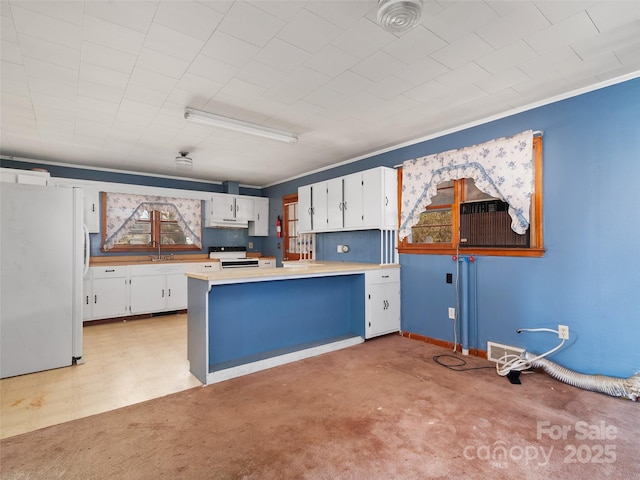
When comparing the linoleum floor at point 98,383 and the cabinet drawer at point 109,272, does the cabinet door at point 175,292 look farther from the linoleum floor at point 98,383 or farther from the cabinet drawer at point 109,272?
the linoleum floor at point 98,383

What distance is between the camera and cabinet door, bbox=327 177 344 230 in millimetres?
4641

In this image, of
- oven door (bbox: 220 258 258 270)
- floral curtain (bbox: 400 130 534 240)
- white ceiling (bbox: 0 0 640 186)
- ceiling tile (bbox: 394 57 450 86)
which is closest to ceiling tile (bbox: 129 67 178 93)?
white ceiling (bbox: 0 0 640 186)

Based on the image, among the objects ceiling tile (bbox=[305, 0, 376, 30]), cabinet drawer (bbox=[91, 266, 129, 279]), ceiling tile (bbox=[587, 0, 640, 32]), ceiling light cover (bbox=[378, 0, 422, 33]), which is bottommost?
cabinet drawer (bbox=[91, 266, 129, 279])

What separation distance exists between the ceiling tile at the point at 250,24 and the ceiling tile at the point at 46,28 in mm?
935

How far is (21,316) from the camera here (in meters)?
3.08

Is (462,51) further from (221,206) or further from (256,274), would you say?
(221,206)

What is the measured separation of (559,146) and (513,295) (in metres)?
1.47

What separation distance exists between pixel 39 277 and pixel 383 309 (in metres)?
3.70

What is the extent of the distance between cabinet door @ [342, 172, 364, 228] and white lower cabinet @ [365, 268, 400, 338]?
75 cm

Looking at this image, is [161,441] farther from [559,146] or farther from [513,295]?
[559,146]

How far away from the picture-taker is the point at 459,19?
1.96m

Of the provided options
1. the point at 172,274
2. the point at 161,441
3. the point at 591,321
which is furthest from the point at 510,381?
the point at 172,274

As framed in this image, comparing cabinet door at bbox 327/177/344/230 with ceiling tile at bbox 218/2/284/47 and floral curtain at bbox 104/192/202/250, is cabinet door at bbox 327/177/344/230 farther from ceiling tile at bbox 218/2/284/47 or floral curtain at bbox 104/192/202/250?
floral curtain at bbox 104/192/202/250

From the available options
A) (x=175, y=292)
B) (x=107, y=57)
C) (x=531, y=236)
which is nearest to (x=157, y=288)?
(x=175, y=292)
